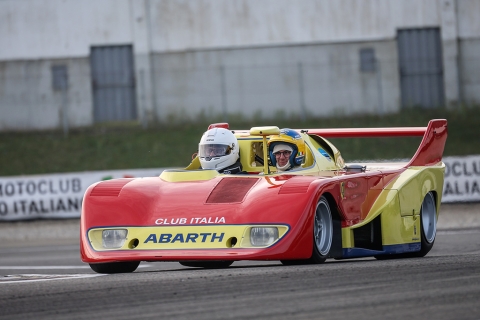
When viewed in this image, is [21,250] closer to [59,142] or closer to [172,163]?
[172,163]

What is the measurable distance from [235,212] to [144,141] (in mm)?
17869

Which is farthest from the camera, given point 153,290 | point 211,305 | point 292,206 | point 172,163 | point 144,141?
point 144,141

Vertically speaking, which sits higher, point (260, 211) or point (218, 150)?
point (218, 150)

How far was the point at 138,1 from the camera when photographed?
93.6 feet

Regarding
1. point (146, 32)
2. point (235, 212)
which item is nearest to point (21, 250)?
point (235, 212)

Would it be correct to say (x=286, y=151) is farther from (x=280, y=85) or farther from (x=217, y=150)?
(x=280, y=85)

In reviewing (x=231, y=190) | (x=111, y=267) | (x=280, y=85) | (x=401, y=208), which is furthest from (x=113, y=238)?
(x=280, y=85)

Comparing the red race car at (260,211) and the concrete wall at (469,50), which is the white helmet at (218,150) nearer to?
the red race car at (260,211)

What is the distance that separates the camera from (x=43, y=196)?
1912 centimetres

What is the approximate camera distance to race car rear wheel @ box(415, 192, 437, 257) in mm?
10484

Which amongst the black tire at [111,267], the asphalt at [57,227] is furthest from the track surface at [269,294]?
the asphalt at [57,227]

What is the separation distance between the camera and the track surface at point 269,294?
561 centimetres

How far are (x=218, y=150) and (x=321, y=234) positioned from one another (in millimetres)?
1529

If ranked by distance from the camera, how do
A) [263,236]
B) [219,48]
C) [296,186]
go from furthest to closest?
1. [219,48]
2. [296,186]
3. [263,236]
